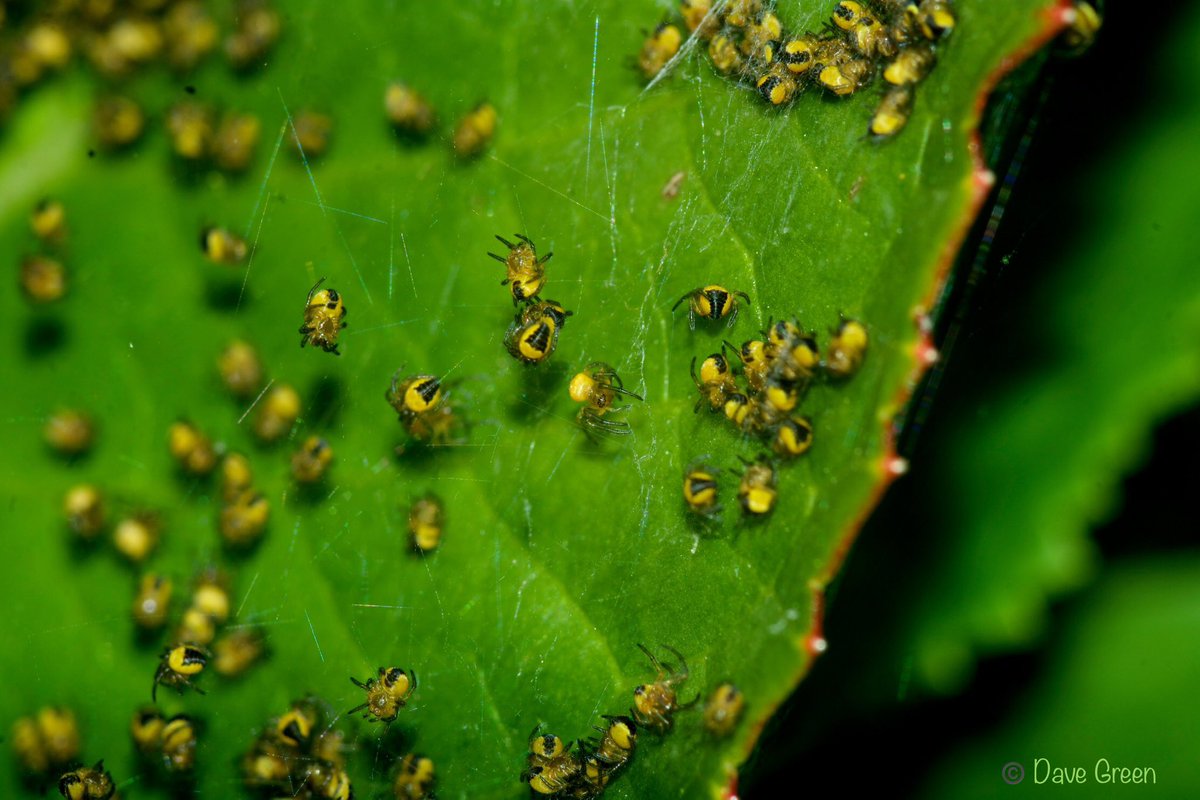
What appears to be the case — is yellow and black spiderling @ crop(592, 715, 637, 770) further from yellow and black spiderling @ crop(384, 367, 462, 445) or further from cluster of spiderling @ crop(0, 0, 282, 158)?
cluster of spiderling @ crop(0, 0, 282, 158)

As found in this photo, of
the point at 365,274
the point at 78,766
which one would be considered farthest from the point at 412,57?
the point at 78,766

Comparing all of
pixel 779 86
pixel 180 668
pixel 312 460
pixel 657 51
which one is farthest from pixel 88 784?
pixel 779 86

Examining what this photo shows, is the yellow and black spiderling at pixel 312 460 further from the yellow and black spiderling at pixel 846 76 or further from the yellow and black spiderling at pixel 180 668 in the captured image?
the yellow and black spiderling at pixel 846 76

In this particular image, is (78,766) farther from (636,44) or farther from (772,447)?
(636,44)

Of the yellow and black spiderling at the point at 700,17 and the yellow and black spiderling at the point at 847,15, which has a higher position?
the yellow and black spiderling at the point at 847,15

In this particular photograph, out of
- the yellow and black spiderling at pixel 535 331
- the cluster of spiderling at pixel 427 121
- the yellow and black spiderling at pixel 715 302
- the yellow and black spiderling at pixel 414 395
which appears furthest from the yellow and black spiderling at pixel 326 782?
the cluster of spiderling at pixel 427 121

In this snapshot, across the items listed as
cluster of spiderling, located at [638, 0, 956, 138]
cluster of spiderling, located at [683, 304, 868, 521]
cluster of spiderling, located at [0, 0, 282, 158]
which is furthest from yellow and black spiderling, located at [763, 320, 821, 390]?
cluster of spiderling, located at [0, 0, 282, 158]
